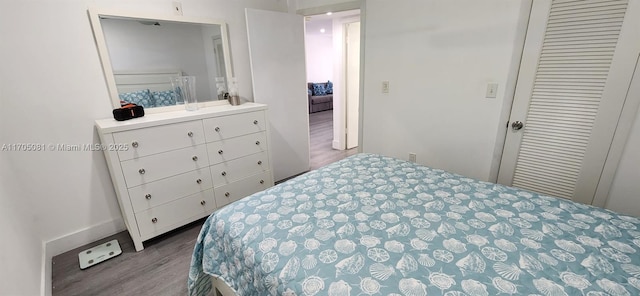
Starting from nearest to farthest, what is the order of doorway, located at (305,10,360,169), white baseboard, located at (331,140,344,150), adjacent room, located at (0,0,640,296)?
adjacent room, located at (0,0,640,296) → doorway, located at (305,10,360,169) → white baseboard, located at (331,140,344,150)

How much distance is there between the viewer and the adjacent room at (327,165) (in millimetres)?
1026

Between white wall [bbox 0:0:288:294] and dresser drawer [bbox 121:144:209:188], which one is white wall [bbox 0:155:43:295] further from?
dresser drawer [bbox 121:144:209:188]

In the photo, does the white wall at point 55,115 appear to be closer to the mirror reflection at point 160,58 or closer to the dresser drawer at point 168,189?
the mirror reflection at point 160,58

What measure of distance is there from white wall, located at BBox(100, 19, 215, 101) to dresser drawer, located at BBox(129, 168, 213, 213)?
77cm

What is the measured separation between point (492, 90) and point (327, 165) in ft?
4.58

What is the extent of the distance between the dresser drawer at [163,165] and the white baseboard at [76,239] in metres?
0.66

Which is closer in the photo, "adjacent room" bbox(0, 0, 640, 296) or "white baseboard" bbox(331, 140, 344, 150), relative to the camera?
"adjacent room" bbox(0, 0, 640, 296)

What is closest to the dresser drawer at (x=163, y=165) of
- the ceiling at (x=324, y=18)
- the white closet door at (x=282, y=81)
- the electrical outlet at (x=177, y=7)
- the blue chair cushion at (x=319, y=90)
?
the white closet door at (x=282, y=81)

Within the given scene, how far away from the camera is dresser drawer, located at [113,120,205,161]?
1765 mm

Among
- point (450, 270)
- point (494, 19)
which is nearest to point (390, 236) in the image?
point (450, 270)

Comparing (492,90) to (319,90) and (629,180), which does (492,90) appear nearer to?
(629,180)

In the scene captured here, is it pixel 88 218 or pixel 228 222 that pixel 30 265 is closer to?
pixel 88 218

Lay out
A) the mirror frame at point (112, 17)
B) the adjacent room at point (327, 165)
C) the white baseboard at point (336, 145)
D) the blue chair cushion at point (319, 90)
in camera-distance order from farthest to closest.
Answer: the blue chair cushion at point (319, 90), the white baseboard at point (336, 145), the mirror frame at point (112, 17), the adjacent room at point (327, 165)

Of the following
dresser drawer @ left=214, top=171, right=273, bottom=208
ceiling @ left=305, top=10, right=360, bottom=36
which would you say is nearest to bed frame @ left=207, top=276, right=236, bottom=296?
dresser drawer @ left=214, top=171, right=273, bottom=208
